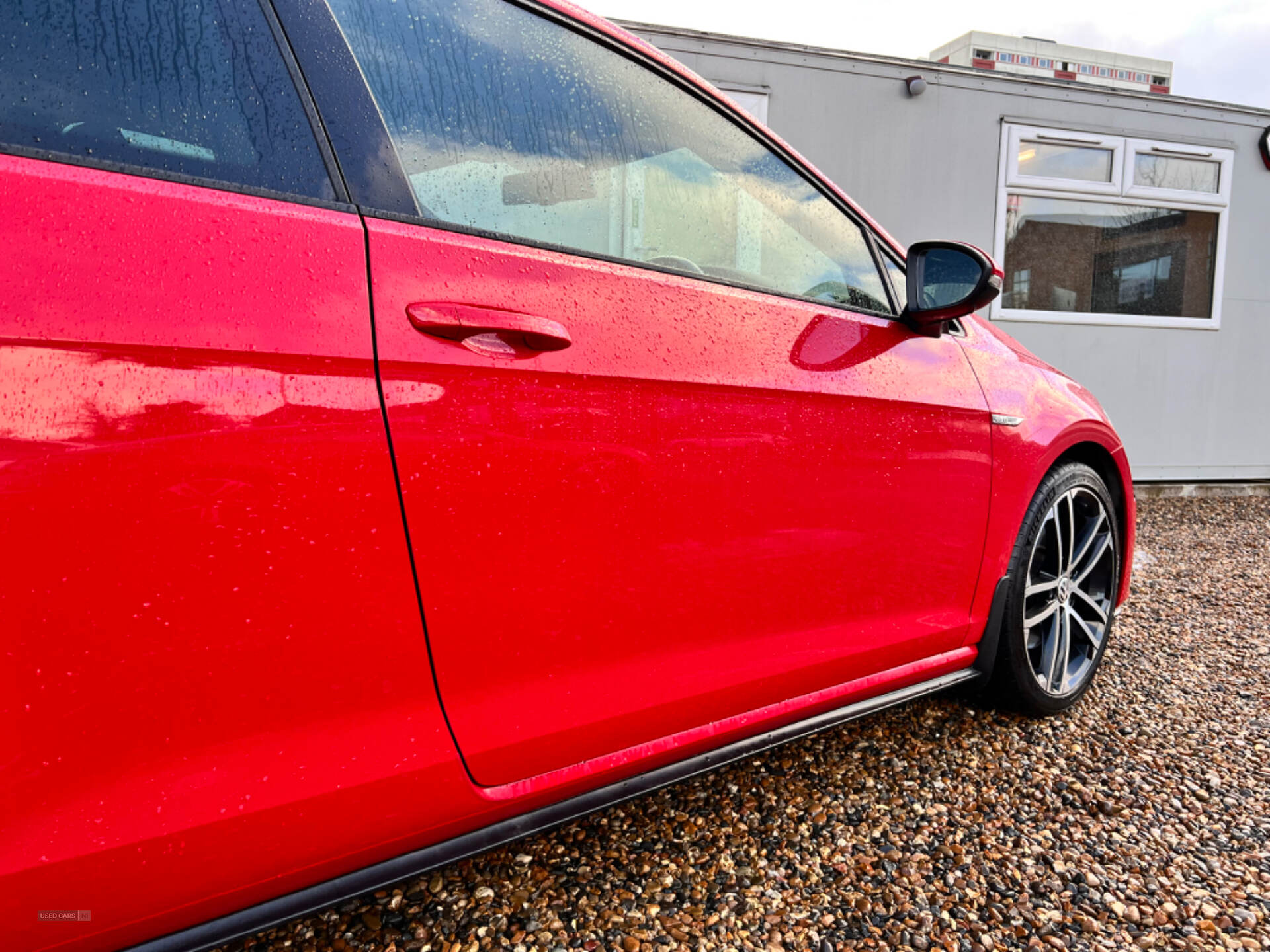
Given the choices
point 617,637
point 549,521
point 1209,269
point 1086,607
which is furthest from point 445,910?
point 1209,269

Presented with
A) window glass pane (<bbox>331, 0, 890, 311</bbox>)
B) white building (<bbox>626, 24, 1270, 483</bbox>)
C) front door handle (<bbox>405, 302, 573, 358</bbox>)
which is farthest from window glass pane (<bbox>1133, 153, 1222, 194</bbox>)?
front door handle (<bbox>405, 302, 573, 358</bbox>)

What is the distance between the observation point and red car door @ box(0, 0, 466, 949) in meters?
0.77

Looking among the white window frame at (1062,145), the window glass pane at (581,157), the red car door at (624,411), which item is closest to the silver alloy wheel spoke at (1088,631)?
the red car door at (624,411)

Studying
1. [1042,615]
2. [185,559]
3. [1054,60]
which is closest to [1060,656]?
[1042,615]

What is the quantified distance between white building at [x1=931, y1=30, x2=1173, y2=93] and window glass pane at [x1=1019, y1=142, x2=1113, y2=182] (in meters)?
0.53

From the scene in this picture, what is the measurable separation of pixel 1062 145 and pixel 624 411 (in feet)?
21.7

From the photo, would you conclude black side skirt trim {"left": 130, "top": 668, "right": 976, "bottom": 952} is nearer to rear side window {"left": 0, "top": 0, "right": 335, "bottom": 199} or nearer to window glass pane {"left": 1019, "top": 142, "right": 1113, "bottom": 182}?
rear side window {"left": 0, "top": 0, "right": 335, "bottom": 199}

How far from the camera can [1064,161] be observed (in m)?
6.11

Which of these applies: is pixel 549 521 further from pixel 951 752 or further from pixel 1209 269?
pixel 1209 269

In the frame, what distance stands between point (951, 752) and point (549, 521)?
1.49m

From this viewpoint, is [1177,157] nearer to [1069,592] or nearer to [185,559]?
[1069,592]

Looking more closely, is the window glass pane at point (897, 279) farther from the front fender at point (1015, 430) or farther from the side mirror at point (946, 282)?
the front fender at point (1015, 430)

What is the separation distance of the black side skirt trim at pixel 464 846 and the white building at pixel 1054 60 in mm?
6416

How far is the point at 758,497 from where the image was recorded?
1.37 metres
